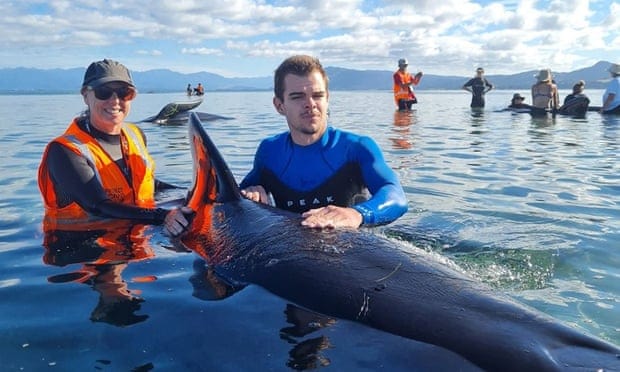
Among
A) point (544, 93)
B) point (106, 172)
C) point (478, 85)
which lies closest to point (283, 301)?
point (106, 172)

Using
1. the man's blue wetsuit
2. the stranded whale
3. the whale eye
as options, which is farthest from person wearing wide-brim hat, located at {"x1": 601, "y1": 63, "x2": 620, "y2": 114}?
the whale eye

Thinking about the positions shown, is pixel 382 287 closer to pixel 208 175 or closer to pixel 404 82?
pixel 208 175

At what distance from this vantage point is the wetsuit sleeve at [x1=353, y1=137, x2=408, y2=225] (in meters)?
5.12

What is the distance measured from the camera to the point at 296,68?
5.71 meters

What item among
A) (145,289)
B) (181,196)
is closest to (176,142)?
(181,196)

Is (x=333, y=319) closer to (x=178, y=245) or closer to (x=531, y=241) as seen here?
(x=178, y=245)

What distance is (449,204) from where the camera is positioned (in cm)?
870

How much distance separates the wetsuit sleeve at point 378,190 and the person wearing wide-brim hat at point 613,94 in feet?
75.6

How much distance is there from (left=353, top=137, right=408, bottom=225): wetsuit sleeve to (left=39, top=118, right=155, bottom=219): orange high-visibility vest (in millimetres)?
2804

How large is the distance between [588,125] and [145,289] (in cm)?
2034

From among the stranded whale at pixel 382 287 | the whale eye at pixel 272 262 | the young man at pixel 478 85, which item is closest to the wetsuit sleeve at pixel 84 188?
the stranded whale at pixel 382 287

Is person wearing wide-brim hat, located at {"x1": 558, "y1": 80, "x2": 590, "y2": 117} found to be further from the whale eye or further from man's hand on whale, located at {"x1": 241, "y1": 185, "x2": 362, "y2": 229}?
the whale eye

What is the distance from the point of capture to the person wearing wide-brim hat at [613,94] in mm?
25250

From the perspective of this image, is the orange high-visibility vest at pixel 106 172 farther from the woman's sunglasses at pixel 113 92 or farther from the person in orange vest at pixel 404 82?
the person in orange vest at pixel 404 82
